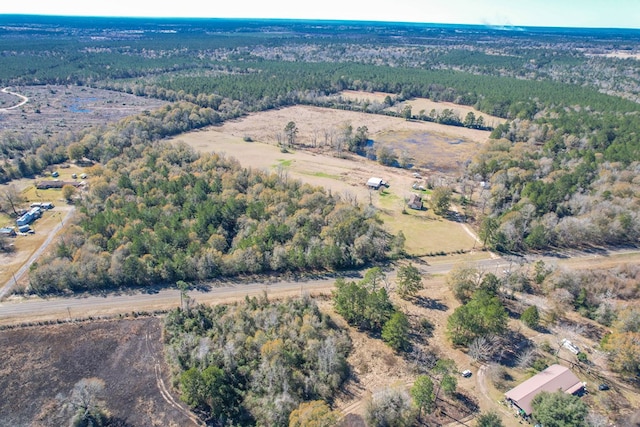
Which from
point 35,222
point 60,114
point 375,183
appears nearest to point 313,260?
point 375,183

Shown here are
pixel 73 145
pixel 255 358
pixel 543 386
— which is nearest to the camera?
pixel 543 386

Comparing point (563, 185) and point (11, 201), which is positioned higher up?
point (563, 185)

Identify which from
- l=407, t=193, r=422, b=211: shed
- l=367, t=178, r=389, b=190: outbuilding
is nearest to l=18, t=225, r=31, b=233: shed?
l=367, t=178, r=389, b=190: outbuilding

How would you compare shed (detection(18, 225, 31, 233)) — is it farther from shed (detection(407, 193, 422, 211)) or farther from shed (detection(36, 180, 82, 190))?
shed (detection(407, 193, 422, 211))

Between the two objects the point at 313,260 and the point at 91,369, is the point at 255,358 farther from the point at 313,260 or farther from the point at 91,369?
the point at 313,260

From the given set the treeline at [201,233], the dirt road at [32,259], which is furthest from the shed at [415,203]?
the dirt road at [32,259]
